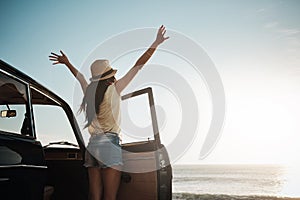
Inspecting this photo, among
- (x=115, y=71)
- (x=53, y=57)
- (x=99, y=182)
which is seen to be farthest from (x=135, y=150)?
(x=53, y=57)

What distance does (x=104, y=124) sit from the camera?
340 cm

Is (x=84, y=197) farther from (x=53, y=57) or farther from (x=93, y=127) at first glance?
(x=53, y=57)

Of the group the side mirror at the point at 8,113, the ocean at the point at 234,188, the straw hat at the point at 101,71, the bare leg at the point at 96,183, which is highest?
the straw hat at the point at 101,71

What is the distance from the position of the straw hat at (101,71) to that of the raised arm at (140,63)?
12 cm

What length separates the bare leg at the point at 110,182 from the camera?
3.40m

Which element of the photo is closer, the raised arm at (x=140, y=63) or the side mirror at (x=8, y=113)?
the side mirror at (x=8, y=113)

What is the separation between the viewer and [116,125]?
3.45 m

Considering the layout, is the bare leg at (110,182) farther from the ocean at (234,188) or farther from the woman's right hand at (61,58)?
the ocean at (234,188)

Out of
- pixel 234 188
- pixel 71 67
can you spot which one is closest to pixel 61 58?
pixel 71 67

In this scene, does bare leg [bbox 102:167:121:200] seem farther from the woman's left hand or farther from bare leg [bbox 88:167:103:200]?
the woman's left hand

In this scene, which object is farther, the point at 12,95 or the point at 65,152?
the point at 65,152

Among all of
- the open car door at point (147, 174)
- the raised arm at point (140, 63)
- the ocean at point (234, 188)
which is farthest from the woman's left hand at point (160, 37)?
the ocean at point (234, 188)

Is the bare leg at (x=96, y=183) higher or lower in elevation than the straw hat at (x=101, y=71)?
lower

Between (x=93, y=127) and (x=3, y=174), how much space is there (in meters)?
1.17
